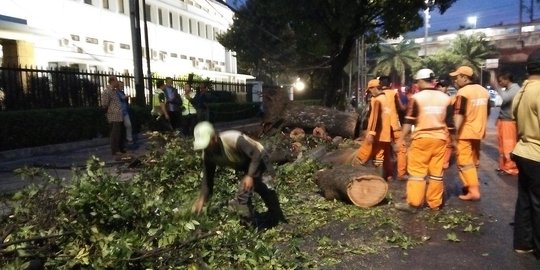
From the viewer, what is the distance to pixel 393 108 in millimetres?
7559

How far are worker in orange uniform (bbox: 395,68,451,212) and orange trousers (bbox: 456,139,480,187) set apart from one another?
0.70 m

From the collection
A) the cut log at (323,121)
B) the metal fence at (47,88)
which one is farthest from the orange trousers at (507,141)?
the metal fence at (47,88)

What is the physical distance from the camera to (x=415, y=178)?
552 centimetres

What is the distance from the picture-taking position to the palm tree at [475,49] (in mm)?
59156

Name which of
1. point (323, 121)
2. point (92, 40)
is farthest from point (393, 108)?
point (92, 40)

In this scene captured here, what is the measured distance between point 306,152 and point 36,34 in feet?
49.9

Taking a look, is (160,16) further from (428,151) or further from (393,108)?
(428,151)

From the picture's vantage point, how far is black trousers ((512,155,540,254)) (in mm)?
3959

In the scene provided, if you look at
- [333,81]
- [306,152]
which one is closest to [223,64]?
[333,81]

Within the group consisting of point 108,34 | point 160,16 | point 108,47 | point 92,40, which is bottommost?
point 108,47

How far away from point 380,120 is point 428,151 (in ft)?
6.13

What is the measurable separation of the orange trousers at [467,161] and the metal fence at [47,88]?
9.78 meters

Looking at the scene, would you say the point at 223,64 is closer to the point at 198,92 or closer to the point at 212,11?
the point at 212,11

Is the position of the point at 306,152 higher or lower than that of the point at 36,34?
lower
